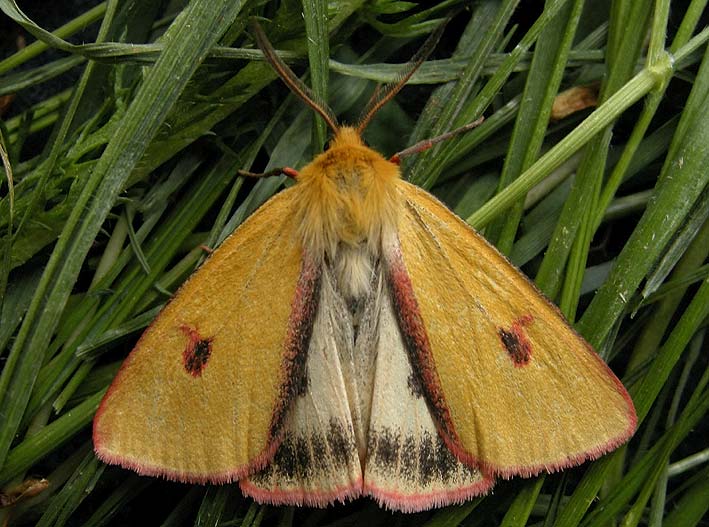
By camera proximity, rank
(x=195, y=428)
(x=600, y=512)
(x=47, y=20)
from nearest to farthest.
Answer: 1. (x=195, y=428)
2. (x=600, y=512)
3. (x=47, y=20)

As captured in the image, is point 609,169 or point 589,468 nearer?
point 589,468

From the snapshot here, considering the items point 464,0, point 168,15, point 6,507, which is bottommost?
point 6,507

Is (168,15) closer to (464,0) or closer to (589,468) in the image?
(464,0)

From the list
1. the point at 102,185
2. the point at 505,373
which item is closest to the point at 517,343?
the point at 505,373

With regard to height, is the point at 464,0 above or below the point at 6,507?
above

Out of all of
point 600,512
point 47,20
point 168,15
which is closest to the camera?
point 600,512

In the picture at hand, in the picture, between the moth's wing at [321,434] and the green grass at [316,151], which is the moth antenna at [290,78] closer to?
the green grass at [316,151]

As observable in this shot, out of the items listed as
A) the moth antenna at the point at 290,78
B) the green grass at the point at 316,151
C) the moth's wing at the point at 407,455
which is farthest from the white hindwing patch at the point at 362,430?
the moth antenna at the point at 290,78

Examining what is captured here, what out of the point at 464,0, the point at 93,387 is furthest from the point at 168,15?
the point at 93,387
